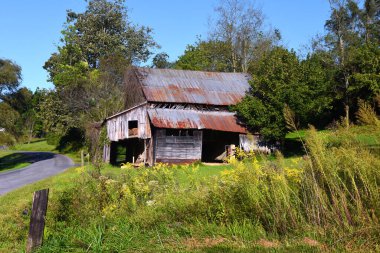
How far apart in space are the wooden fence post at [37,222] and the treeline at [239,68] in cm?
1965

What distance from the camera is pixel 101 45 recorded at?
177ft

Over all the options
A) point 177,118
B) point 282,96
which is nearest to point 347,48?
point 282,96

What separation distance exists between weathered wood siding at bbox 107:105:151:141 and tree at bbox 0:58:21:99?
32.6ft

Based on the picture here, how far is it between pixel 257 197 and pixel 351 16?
4295 centimetres

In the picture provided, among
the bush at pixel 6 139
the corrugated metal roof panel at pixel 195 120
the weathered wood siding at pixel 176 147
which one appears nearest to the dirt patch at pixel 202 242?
the corrugated metal roof panel at pixel 195 120

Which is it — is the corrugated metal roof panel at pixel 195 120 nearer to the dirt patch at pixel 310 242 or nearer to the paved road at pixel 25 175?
the paved road at pixel 25 175

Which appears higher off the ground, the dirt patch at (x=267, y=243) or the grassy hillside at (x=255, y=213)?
the grassy hillside at (x=255, y=213)

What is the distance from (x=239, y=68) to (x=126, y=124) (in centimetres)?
2491

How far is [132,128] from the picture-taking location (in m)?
31.8

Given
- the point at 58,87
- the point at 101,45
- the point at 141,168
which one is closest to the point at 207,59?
the point at 101,45

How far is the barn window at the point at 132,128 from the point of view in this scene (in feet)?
99.9

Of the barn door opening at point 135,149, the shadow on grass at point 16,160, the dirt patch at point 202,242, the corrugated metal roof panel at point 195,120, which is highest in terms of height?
the corrugated metal roof panel at point 195,120

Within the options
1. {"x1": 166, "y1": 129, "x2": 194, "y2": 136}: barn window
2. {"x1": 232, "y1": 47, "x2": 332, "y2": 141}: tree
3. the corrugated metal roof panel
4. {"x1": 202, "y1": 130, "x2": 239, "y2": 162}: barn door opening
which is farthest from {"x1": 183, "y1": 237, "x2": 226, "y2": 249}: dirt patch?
{"x1": 202, "y1": 130, "x2": 239, "y2": 162}: barn door opening

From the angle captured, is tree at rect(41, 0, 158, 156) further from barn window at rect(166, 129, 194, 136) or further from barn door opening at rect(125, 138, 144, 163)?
barn window at rect(166, 129, 194, 136)
